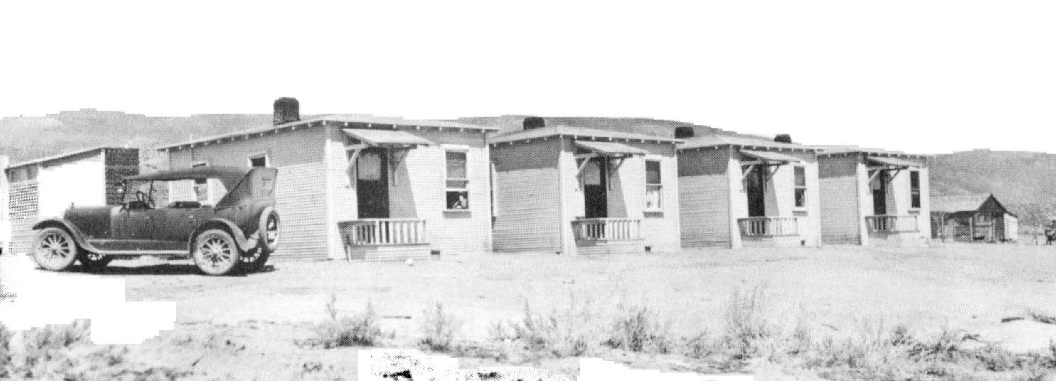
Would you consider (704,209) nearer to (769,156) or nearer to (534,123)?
(769,156)

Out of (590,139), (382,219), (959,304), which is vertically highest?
(590,139)

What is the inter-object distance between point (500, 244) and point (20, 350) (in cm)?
1778

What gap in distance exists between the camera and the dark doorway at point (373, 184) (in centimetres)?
2155

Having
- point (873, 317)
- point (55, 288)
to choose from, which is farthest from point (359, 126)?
point (873, 317)

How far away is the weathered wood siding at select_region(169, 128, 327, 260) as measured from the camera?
812 inches

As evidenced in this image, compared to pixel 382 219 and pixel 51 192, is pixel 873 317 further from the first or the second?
pixel 51 192

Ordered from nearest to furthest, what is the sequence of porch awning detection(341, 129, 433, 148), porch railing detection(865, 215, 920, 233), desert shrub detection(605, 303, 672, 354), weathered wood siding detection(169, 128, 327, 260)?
desert shrub detection(605, 303, 672, 354) < porch awning detection(341, 129, 433, 148) < weathered wood siding detection(169, 128, 327, 260) < porch railing detection(865, 215, 920, 233)

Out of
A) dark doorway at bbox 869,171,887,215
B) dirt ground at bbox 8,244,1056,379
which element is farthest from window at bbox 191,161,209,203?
dark doorway at bbox 869,171,887,215

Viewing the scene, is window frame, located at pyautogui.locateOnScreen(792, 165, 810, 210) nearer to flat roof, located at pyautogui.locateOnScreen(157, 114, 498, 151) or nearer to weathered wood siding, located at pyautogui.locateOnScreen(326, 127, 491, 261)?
weathered wood siding, located at pyautogui.locateOnScreen(326, 127, 491, 261)

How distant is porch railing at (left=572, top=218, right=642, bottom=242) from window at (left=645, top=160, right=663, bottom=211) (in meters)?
1.09

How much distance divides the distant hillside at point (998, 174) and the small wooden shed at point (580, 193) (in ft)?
346

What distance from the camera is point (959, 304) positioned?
Answer: 13008 mm

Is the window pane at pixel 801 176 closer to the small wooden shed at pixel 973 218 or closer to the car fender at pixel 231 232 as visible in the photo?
the car fender at pixel 231 232

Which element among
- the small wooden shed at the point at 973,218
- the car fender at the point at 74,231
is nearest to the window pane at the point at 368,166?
the car fender at the point at 74,231
